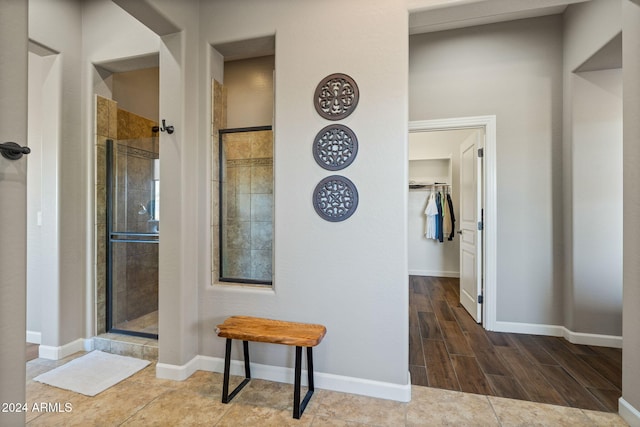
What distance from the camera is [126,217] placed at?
2.79 m

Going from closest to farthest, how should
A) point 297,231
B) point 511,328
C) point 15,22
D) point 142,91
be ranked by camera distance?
1. point 15,22
2. point 297,231
3. point 511,328
4. point 142,91

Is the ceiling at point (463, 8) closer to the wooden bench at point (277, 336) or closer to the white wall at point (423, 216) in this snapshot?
the wooden bench at point (277, 336)

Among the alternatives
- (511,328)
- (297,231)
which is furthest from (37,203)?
(511,328)

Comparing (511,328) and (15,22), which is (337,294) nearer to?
(15,22)

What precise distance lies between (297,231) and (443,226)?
4369 millimetres

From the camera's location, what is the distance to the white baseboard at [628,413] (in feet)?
5.46

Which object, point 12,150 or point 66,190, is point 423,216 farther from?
point 12,150

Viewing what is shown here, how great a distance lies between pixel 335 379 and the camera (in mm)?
2033

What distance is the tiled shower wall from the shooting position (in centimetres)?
272

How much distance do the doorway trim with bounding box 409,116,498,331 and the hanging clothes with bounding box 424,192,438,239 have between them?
246cm

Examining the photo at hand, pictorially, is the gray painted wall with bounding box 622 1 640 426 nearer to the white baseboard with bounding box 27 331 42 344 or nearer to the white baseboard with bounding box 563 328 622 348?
the white baseboard with bounding box 563 328 622 348

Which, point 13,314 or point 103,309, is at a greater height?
point 13,314

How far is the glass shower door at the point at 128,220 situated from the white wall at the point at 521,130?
3055 millimetres

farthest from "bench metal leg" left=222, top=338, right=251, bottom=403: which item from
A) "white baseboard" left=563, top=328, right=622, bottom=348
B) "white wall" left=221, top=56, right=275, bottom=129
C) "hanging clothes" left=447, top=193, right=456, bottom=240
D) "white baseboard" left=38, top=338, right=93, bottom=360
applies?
"hanging clothes" left=447, top=193, right=456, bottom=240
